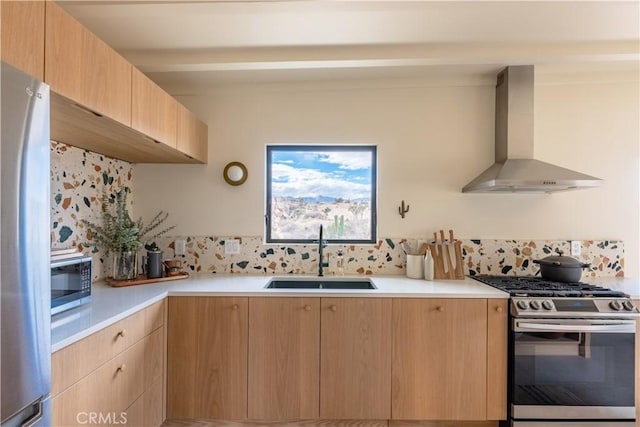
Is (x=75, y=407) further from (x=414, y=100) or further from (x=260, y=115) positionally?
(x=414, y=100)

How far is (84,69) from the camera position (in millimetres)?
1306

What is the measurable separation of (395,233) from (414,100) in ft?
3.60

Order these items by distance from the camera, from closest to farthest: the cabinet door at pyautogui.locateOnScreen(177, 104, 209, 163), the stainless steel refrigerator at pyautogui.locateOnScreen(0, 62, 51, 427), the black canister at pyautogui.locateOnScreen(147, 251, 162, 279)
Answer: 1. the stainless steel refrigerator at pyautogui.locateOnScreen(0, 62, 51, 427)
2. the cabinet door at pyautogui.locateOnScreen(177, 104, 209, 163)
3. the black canister at pyautogui.locateOnScreen(147, 251, 162, 279)

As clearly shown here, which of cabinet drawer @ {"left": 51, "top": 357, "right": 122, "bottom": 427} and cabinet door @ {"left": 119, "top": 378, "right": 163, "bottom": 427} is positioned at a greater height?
cabinet drawer @ {"left": 51, "top": 357, "right": 122, "bottom": 427}

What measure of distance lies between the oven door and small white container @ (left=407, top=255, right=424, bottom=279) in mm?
700

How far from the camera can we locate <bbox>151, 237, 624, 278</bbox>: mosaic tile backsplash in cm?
250

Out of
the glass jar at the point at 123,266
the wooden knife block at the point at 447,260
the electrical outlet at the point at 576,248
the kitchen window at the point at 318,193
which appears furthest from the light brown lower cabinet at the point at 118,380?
the electrical outlet at the point at 576,248

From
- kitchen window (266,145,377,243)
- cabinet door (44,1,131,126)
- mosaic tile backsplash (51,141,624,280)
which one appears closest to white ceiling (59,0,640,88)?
cabinet door (44,1,131,126)

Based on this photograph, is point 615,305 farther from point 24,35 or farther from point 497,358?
point 24,35

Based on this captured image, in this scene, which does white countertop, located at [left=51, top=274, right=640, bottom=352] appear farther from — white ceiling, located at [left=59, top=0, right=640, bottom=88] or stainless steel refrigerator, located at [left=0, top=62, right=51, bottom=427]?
white ceiling, located at [left=59, top=0, right=640, bottom=88]

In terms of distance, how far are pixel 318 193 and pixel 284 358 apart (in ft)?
4.31

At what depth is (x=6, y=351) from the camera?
83cm

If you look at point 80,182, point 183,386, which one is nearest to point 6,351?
point 183,386

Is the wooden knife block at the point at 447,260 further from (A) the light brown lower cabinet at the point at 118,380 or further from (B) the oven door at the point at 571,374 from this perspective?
(A) the light brown lower cabinet at the point at 118,380
